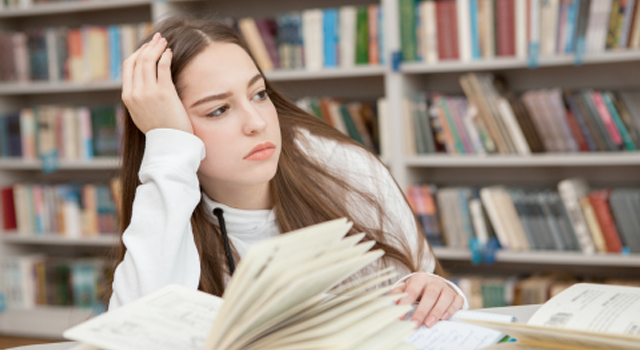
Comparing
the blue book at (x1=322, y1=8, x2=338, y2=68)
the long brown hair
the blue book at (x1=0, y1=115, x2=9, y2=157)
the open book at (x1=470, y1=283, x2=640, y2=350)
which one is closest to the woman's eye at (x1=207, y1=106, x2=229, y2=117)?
the long brown hair

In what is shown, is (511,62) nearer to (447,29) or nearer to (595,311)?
(447,29)

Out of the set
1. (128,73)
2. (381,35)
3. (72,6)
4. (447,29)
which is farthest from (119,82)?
(128,73)

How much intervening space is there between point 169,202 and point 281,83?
6.35ft

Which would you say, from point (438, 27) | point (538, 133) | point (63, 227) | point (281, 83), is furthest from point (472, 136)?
point (63, 227)

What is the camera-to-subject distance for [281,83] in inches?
112

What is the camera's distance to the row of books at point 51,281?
3055mm

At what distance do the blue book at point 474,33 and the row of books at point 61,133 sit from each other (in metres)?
1.68

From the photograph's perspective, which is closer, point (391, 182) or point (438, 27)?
point (391, 182)

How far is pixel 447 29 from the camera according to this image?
93.5 inches

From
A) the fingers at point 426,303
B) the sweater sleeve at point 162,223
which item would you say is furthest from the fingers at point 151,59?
the fingers at point 426,303

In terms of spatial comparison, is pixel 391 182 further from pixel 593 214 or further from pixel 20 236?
pixel 20 236

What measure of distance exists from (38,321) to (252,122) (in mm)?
2618

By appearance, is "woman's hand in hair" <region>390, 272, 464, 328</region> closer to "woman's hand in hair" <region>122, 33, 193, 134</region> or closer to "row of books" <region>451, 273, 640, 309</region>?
"woman's hand in hair" <region>122, 33, 193, 134</region>

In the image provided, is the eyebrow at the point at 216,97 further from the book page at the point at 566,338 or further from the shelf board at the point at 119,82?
the shelf board at the point at 119,82
